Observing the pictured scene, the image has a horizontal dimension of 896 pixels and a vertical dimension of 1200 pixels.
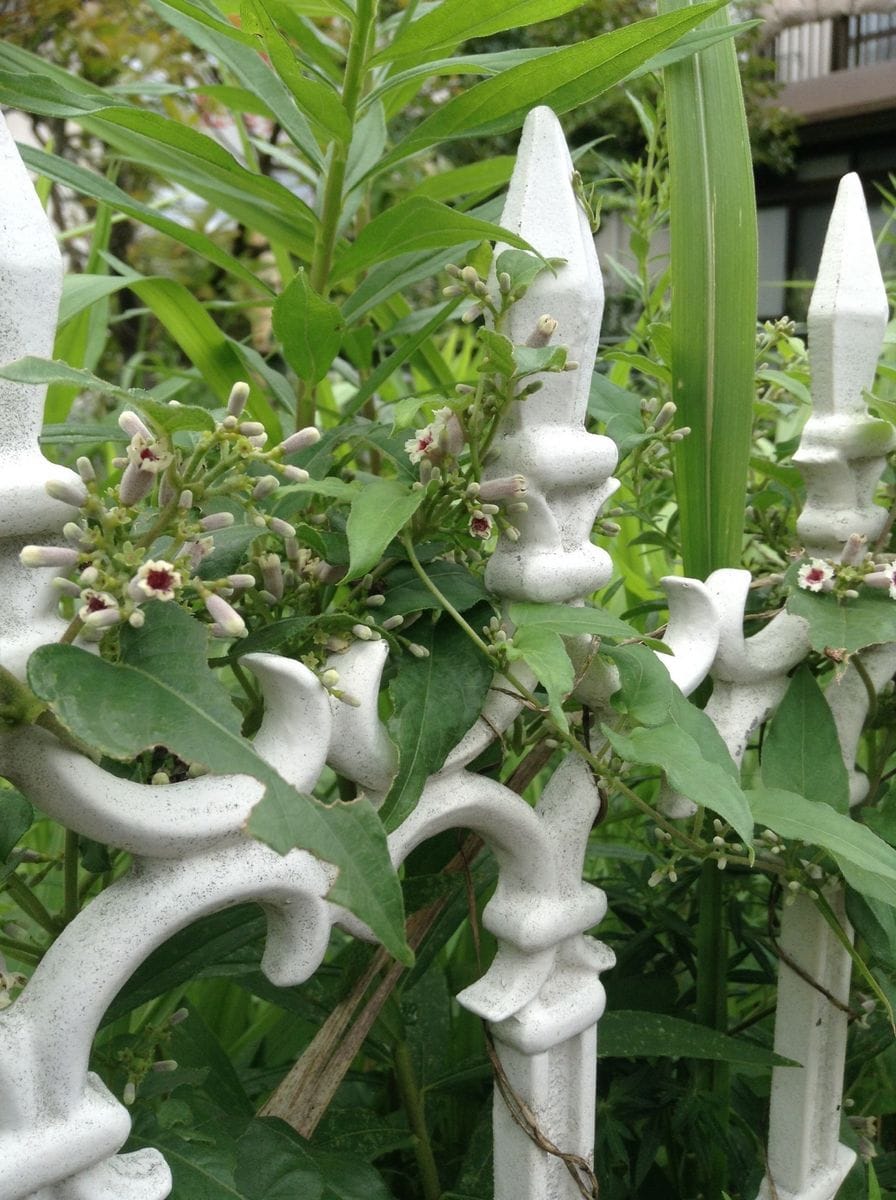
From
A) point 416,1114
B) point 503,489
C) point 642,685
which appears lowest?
point 416,1114

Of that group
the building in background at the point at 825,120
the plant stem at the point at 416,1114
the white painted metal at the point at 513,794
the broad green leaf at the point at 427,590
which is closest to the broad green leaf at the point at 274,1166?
the white painted metal at the point at 513,794

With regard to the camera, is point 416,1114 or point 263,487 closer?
point 263,487

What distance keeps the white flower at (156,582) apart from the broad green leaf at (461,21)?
410 mm

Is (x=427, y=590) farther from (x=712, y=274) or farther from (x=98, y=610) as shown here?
(x=712, y=274)

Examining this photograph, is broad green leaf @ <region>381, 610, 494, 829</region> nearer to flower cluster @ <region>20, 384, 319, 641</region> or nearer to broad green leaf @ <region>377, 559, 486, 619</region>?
broad green leaf @ <region>377, 559, 486, 619</region>

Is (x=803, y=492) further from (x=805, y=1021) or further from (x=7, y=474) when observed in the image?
(x=7, y=474)

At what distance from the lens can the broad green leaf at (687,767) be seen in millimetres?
546

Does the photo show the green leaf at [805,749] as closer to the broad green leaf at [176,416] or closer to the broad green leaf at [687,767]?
the broad green leaf at [687,767]

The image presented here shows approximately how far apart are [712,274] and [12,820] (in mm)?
557

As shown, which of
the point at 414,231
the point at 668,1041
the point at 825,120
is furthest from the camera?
→ the point at 825,120

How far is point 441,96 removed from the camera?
305 inches

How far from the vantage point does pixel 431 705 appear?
0.57 m

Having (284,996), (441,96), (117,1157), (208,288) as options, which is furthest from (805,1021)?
(441,96)

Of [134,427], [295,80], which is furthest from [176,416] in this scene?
[295,80]
